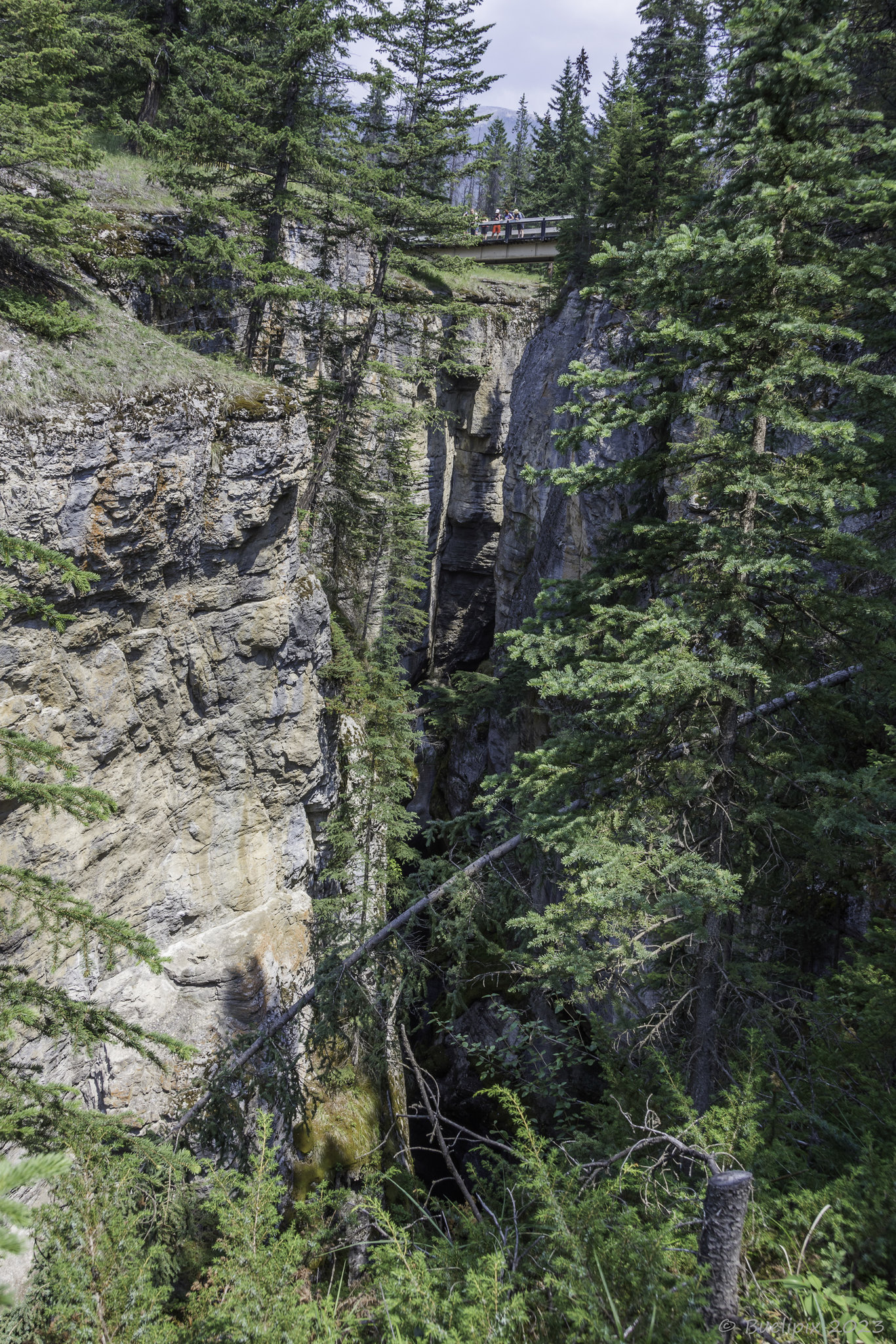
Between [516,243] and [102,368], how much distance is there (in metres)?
21.4

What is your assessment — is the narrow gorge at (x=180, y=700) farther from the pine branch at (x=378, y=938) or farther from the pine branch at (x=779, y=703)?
the pine branch at (x=779, y=703)

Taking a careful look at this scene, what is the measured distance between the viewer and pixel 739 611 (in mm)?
5117

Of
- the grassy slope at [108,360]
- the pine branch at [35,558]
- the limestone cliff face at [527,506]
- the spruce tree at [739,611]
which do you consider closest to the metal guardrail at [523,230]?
the limestone cliff face at [527,506]

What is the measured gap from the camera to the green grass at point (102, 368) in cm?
806

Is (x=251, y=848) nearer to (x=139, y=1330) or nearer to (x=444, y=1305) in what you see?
(x=139, y=1330)

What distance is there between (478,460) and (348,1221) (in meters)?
25.3

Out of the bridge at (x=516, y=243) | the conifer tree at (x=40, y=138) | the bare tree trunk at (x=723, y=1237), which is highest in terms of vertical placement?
the bridge at (x=516, y=243)

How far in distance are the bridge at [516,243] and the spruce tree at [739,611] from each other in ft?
70.6

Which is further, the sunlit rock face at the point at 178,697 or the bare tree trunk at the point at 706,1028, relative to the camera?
the sunlit rock face at the point at 178,697

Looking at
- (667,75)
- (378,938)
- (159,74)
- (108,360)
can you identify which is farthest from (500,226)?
(378,938)

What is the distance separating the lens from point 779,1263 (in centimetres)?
339

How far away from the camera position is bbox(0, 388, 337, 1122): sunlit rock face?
8.20m

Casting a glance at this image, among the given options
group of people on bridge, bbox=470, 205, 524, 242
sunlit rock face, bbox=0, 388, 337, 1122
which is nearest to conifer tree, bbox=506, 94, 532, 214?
group of people on bridge, bbox=470, 205, 524, 242

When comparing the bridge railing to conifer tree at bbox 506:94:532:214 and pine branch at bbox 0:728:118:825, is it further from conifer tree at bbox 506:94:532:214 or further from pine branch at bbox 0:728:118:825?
pine branch at bbox 0:728:118:825
